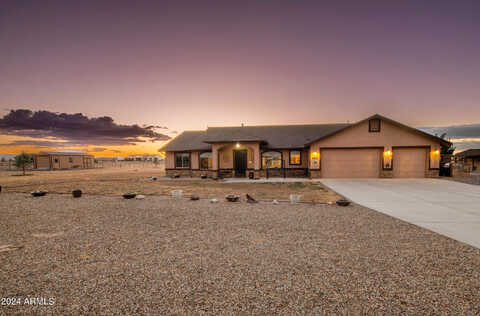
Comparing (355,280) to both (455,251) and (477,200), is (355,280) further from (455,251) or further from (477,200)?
(477,200)

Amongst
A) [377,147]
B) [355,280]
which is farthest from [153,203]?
[377,147]

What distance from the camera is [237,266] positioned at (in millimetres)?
3523

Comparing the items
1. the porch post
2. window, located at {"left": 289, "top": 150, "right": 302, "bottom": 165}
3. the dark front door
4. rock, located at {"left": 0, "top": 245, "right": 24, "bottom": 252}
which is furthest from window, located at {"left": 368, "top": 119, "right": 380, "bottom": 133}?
rock, located at {"left": 0, "top": 245, "right": 24, "bottom": 252}

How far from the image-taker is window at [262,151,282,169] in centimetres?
1903

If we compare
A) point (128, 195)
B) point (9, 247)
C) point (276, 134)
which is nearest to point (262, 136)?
point (276, 134)

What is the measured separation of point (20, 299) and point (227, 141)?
50.4 feet

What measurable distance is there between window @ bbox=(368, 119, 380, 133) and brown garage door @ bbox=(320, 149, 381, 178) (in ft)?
5.59

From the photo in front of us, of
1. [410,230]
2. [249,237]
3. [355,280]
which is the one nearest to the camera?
[355,280]

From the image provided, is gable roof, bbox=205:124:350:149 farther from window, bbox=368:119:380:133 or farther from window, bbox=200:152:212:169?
window, bbox=368:119:380:133

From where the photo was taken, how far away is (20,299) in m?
2.78

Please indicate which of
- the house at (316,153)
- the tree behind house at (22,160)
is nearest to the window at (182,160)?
the house at (316,153)

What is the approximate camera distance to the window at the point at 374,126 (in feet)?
52.5

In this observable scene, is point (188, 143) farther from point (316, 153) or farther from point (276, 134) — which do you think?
point (316, 153)

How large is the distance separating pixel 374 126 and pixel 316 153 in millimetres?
5185
